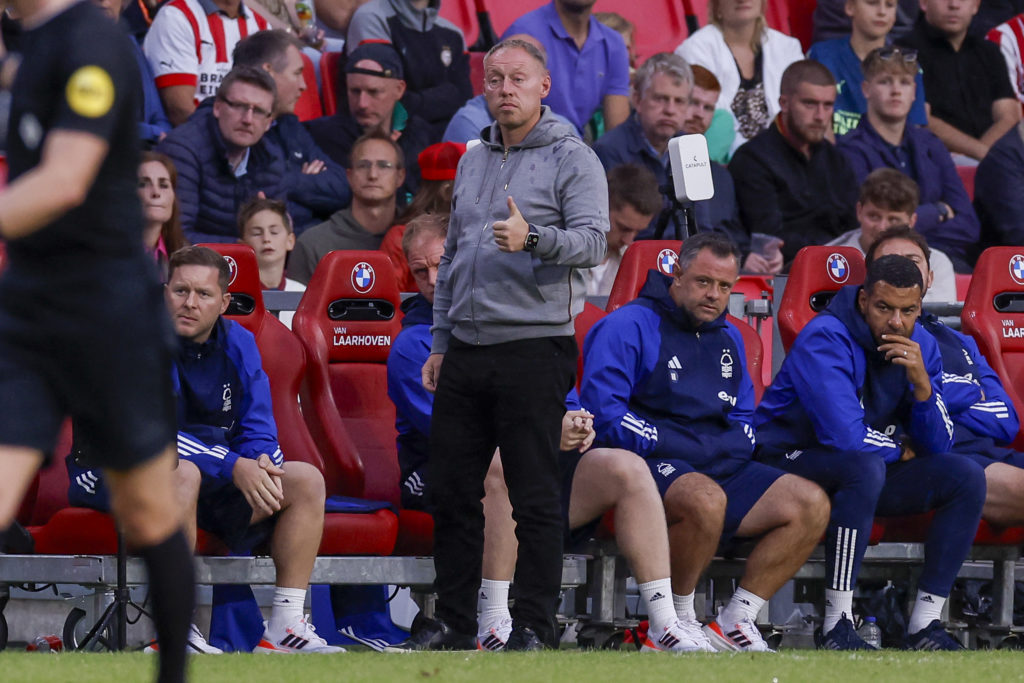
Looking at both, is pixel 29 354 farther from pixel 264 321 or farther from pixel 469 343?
pixel 264 321

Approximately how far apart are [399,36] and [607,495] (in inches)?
159

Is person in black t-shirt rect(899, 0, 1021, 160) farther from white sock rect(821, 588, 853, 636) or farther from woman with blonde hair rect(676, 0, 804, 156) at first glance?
white sock rect(821, 588, 853, 636)

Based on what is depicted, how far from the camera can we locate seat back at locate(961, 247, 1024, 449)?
23.4 ft

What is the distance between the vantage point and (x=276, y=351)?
250 inches

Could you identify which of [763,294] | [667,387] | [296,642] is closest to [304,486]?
[296,642]

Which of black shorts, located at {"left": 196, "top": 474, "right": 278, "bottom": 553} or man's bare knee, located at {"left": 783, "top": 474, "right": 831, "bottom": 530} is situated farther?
man's bare knee, located at {"left": 783, "top": 474, "right": 831, "bottom": 530}

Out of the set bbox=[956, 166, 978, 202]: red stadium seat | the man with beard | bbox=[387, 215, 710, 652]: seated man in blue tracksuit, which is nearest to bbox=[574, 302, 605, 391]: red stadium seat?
bbox=[387, 215, 710, 652]: seated man in blue tracksuit

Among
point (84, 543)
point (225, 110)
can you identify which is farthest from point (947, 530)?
point (225, 110)

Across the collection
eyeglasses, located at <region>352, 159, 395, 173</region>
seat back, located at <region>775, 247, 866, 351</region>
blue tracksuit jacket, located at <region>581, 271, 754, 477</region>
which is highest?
eyeglasses, located at <region>352, 159, 395, 173</region>

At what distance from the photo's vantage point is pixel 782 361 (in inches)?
277

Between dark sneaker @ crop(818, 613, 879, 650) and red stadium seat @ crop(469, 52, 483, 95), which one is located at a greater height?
red stadium seat @ crop(469, 52, 483, 95)

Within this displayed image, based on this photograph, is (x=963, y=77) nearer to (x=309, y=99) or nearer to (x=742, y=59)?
(x=742, y=59)

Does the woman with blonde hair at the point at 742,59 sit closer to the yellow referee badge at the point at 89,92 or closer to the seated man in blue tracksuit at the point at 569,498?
the seated man in blue tracksuit at the point at 569,498

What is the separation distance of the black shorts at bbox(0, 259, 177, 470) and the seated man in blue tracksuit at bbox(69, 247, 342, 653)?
2.12 meters
